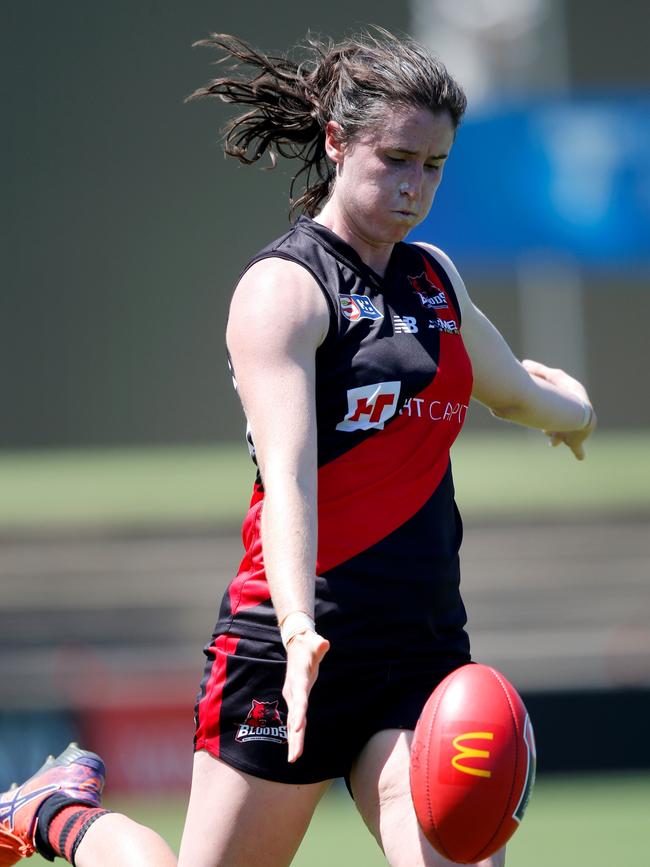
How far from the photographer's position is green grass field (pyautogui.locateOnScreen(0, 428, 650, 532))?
11852 millimetres

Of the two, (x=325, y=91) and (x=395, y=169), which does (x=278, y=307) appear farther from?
(x=325, y=91)

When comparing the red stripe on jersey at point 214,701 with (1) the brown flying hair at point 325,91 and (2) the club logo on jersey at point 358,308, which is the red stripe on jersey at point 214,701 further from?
(1) the brown flying hair at point 325,91

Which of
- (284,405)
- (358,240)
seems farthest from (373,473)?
(358,240)

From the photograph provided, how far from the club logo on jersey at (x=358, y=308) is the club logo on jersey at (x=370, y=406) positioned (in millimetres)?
129

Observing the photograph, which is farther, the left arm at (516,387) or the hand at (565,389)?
the hand at (565,389)

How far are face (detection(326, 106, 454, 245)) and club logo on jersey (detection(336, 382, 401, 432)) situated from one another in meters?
0.29

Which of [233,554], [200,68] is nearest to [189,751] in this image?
[233,554]

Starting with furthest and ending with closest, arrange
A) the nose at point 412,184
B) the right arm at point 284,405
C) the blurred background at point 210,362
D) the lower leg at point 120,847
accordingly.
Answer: the blurred background at point 210,362, the lower leg at point 120,847, the nose at point 412,184, the right arm at point 284,405

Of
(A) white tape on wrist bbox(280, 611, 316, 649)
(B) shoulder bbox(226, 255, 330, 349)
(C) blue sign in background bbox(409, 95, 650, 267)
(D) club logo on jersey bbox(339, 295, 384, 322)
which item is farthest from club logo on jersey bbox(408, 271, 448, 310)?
(C) blue sign in background bbox(409, 95, 650, 267)

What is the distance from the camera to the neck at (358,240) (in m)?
2.73

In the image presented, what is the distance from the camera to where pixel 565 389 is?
3287mm

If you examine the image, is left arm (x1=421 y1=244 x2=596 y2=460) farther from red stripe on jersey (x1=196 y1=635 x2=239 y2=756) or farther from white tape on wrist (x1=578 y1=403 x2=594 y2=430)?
red stripe on jersey (x1=196 y1=635 x2=239 y2=756)

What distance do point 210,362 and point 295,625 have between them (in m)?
14.8

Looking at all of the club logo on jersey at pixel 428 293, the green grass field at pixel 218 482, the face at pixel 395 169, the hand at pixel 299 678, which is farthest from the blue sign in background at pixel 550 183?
the hand at pixel 299 678
